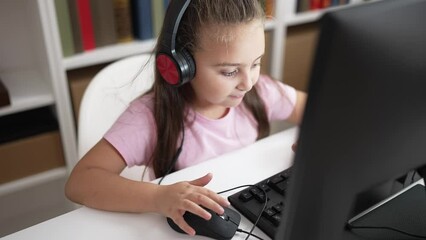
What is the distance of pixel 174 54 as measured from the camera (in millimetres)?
790

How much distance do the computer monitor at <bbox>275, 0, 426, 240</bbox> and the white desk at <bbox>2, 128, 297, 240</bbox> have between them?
0.16 metres

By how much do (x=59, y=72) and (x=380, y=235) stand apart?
1.05 m

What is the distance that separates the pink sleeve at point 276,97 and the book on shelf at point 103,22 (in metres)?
0.53

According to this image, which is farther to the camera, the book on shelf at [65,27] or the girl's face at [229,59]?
the book on shelf at [65,27]

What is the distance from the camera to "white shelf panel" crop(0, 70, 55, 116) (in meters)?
1.33

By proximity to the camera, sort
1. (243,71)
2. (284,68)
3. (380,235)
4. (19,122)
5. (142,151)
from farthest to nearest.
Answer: (284,68), (19,122), (142,151), (243,71), (380,235)

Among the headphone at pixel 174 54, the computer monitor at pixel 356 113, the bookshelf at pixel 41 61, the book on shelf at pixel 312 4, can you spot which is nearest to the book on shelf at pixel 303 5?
the book on shelf at pixel 312 4

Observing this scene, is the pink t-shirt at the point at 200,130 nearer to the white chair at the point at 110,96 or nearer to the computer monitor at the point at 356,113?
the white chair at the point at 110,96

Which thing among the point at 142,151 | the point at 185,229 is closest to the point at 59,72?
the point at 142,151

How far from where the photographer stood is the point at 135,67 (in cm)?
115

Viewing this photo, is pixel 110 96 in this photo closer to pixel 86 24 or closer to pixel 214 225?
pixel 86 24

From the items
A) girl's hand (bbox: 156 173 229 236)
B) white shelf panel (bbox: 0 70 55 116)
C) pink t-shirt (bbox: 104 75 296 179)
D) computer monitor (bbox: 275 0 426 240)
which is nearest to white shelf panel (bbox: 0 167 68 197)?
white shelf panel (bbox: 0 70 55 116)

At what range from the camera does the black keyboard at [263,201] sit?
2.23 ft

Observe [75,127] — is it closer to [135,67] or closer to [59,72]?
[59,72]
